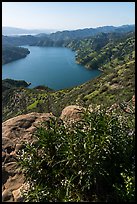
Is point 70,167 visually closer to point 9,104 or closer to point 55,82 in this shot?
point 9,104

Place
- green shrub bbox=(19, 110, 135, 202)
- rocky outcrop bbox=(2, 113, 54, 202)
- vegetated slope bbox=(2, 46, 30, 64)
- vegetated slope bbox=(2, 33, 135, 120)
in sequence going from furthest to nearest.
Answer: vegetated slope bbox=(2, 46, 30, 64)
vegetated slope bbox=(2, 33, 135, 120)
rocky outcrop bbox=(2, 113, 54, 202)
green shrub bbox=(19, 110, 135, 202)

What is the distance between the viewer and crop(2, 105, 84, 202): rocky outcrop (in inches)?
278

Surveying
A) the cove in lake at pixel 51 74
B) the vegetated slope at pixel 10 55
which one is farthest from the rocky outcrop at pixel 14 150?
the vegetated slope at pixel 10 55

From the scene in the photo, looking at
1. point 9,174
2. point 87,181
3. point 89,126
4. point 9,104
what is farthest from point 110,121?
point 9,104

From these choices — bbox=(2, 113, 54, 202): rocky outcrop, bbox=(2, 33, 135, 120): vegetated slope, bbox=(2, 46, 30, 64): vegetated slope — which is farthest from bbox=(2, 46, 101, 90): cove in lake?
bbox=(2, 113, 54, 202): rocky outcrop

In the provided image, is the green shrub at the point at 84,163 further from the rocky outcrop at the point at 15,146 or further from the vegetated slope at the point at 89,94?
the vegetated slope at the point at 89,94

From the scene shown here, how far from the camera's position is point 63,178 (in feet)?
21.2

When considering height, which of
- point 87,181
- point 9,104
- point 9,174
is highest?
point 87,181

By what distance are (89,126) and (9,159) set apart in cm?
276

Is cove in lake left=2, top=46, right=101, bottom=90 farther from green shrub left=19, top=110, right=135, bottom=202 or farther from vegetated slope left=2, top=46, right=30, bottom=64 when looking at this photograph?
green shrub left=19, top=110, right=135, bottom=202

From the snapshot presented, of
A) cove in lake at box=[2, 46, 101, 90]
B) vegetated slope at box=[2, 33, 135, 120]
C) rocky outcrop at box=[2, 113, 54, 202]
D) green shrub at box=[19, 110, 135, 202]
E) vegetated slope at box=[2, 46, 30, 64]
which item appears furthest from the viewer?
vegetated slope at box=[2, 46, 30, 64]

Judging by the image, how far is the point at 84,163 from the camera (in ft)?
19.4

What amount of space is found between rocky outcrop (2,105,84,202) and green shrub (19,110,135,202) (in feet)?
1.88

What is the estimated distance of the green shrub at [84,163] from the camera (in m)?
5.84
